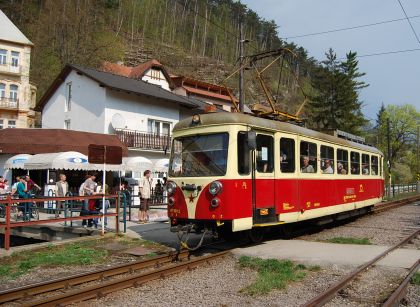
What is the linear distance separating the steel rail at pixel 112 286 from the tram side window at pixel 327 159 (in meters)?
5.55

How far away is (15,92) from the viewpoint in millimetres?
49781

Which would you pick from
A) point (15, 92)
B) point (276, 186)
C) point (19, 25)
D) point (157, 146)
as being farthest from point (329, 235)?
point (19, 25)

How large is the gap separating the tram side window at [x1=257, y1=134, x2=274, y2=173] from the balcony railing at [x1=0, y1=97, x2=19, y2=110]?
43.1 metres

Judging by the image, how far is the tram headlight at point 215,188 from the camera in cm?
957

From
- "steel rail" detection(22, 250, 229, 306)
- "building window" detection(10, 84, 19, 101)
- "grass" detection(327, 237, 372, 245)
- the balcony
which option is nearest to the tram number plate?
"steel rail" detection(22, 250, 229, 306)

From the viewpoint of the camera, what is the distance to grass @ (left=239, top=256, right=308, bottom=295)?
24.2 feet

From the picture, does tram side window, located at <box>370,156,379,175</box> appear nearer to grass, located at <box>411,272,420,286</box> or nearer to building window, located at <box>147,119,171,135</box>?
grass, located at <box>411,272,420,286</box>

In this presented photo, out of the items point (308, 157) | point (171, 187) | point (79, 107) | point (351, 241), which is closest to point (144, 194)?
point (171, 187)

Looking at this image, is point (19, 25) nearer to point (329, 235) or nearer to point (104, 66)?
point (104, 66)

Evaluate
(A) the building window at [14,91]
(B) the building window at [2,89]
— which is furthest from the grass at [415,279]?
(B) the building window at [2,89]

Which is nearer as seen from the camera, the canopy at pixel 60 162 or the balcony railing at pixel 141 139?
the canopy at pixel 60 162

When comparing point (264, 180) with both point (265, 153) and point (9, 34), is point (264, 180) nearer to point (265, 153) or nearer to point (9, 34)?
point (265, 153)

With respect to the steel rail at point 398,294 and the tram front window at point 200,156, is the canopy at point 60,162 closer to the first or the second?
the tram front window at point 200,156

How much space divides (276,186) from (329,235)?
369 centimetres
